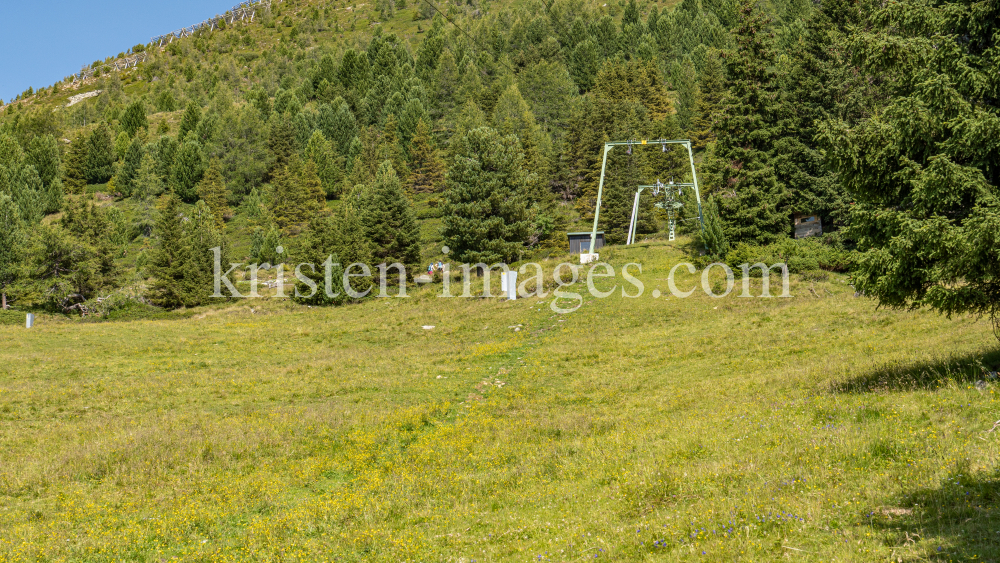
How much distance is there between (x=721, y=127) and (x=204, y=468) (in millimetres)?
37783

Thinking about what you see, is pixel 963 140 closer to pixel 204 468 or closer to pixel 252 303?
pixel 204 468

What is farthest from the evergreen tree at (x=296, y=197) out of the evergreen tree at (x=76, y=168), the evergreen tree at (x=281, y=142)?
the evergreen tree at (x=76, y=168)

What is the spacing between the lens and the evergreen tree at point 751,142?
136 ft

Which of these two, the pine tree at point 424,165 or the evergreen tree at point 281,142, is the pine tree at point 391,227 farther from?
the evergreen tree at point 281,142

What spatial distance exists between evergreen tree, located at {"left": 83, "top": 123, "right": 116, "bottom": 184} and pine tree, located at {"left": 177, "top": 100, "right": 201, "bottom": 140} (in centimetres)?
1337

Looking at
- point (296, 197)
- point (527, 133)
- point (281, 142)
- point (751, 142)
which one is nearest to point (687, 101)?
point (527, 133)

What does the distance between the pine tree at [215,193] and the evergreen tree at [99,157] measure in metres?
40.4

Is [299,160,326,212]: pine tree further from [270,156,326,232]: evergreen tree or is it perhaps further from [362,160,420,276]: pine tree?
[362,160,420,276]: pine tree

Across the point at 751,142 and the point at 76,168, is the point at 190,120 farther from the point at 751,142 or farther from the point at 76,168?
the point at 751,142

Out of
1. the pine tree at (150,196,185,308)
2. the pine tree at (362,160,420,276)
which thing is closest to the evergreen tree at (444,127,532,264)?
the pine tree at (362,160,420,276)

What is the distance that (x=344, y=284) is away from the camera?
53.2 meters

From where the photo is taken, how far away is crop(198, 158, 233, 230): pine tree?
103000 mm

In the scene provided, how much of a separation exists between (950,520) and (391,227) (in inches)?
2166

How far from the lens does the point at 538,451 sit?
13453 millimetres
